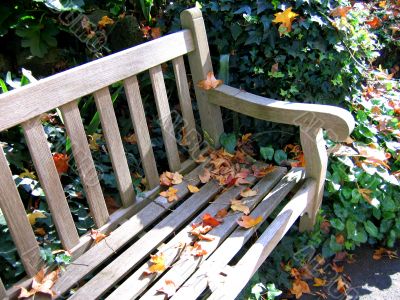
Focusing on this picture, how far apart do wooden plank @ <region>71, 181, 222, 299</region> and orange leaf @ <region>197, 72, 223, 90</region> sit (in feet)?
1.49

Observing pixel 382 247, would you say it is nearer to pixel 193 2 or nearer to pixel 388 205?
pixel 388 205

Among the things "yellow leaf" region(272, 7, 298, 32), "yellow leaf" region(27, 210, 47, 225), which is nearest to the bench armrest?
"yellow leaf" region(272, 7, 298, 32)

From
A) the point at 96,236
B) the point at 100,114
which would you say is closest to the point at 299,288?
the point at 96,236

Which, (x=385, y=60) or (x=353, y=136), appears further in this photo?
(x=385, y=60)

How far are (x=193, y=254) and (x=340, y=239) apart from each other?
1.00m

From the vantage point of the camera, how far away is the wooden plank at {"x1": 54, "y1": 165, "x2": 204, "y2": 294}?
138 centimetres

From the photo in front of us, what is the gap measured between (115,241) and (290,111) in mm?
892

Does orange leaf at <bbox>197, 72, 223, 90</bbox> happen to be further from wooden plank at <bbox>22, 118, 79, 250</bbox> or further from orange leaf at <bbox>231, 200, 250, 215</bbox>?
wooden plank at <bbox>22, 118, 79, 250</bbox>

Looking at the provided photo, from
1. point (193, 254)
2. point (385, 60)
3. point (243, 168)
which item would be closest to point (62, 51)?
point (243, 168)

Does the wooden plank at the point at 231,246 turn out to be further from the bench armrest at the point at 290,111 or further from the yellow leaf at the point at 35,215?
the yellow leaf at the point at 35,215

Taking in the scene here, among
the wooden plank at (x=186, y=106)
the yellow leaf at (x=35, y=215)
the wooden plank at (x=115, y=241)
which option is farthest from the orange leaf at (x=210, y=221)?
the yellow leaf at (x=35, y=215)

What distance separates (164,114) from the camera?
178 centimetres

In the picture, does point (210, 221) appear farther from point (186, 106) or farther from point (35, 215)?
point (35, 215)

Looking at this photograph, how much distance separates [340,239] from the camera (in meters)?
2.11
